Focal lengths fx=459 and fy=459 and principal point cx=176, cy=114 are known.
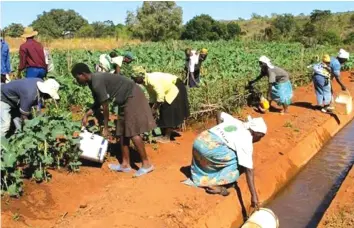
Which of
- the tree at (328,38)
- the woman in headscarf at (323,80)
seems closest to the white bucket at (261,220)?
the woman in headscarf at (323,80)

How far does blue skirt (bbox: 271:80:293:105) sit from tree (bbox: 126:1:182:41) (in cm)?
2943

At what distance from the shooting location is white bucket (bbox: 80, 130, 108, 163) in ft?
18.1

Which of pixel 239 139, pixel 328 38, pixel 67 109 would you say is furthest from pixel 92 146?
pixel 328 38

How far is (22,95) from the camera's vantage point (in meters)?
5.11

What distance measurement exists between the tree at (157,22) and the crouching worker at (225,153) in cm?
3360

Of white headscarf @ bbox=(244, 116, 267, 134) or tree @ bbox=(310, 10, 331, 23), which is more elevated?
tree @ bbox=(310, 10, 331, 23)

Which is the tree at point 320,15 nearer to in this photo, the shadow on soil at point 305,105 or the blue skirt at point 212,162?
the shadow on soil at point 305,105

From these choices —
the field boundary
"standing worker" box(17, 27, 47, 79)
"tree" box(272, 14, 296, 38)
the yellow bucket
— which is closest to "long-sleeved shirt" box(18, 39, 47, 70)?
"standing worker" box(17, 27, 47, 79)

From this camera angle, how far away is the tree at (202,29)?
121 ft

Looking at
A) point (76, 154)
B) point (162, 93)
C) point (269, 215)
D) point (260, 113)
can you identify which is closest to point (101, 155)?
point (76, 154)

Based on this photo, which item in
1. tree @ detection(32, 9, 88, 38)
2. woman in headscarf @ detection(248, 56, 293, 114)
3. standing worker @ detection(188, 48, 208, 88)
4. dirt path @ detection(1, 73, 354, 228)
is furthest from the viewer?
tree @ detection(32, 9, 88, 38)

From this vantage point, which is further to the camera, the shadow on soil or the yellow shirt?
the shadow on soil

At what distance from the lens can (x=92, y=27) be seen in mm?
41875

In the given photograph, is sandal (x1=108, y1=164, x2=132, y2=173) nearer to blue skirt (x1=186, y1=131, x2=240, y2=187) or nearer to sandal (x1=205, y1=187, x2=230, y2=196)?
blue skirt (x1=186, y1=131, x2=240, y2=187)
